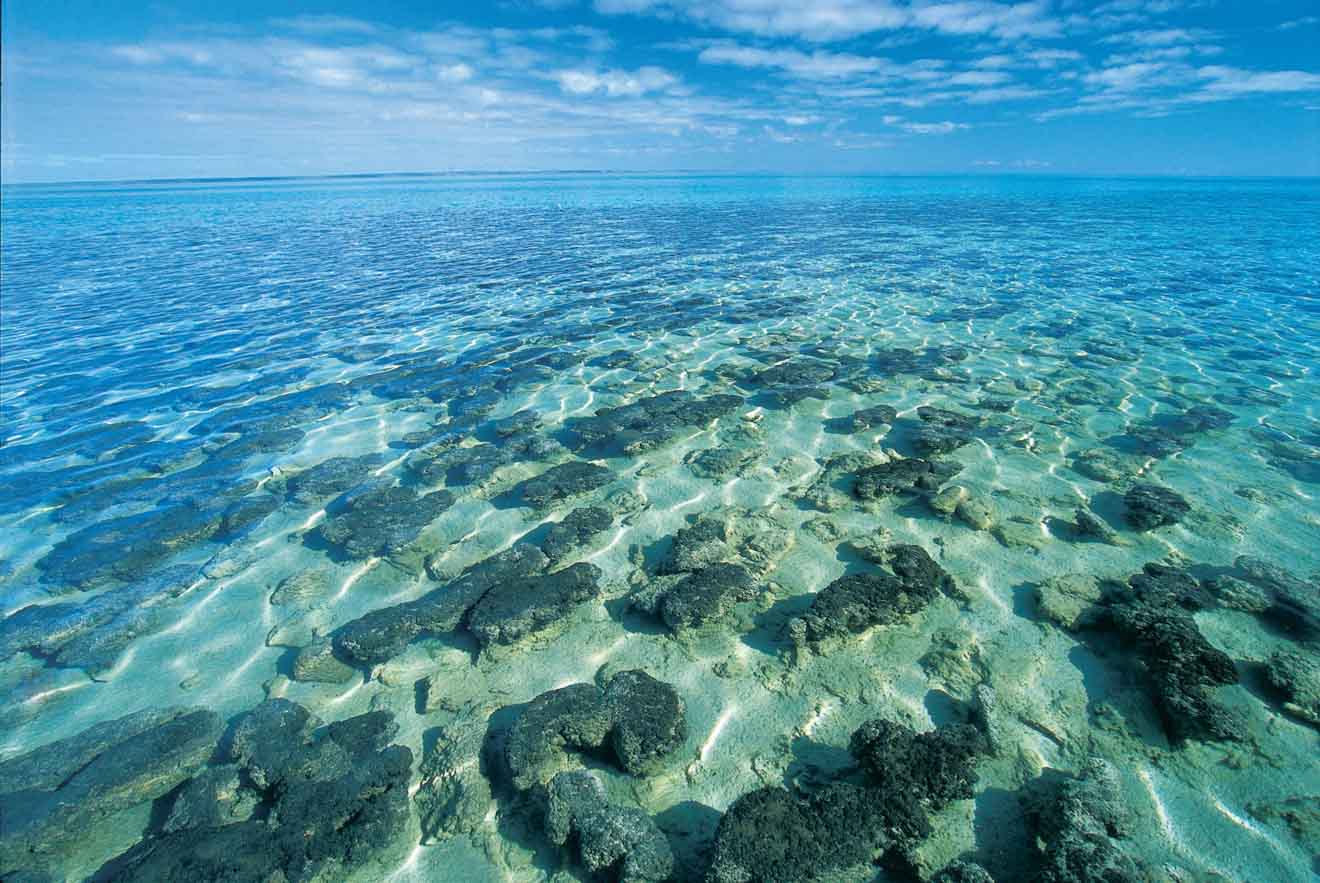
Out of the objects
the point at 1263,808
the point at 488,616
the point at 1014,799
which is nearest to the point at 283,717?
the point at 488,616

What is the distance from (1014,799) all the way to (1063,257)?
2600cm

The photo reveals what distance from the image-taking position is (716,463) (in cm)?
755

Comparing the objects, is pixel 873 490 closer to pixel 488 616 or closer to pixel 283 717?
pixel 488 616

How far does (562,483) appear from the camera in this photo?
7.13m

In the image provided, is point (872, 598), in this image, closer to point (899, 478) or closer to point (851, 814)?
point (851, 814)

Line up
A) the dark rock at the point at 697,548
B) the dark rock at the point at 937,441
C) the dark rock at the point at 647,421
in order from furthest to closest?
the dark rock at the point at 647,421 → the dark rock at the point at 937,441 → the dark rock at the point at 697,548

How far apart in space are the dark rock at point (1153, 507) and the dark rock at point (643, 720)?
5241mm

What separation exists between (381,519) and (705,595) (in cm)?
385

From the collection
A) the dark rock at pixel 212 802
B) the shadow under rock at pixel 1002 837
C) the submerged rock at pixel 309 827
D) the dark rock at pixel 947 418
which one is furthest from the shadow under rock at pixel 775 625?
the dark rock at pixel 947 418

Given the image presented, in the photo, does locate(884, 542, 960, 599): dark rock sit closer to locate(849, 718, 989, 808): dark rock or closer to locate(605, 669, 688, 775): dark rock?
locate(849, 718, 989, 808): dark rock

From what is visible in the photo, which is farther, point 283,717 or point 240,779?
point 283,717

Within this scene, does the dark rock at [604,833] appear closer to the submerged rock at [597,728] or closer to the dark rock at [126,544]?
the submerged rock at [597,728]

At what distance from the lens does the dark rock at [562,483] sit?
22.9 ft

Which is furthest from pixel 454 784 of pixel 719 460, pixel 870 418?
pixel 870 418
